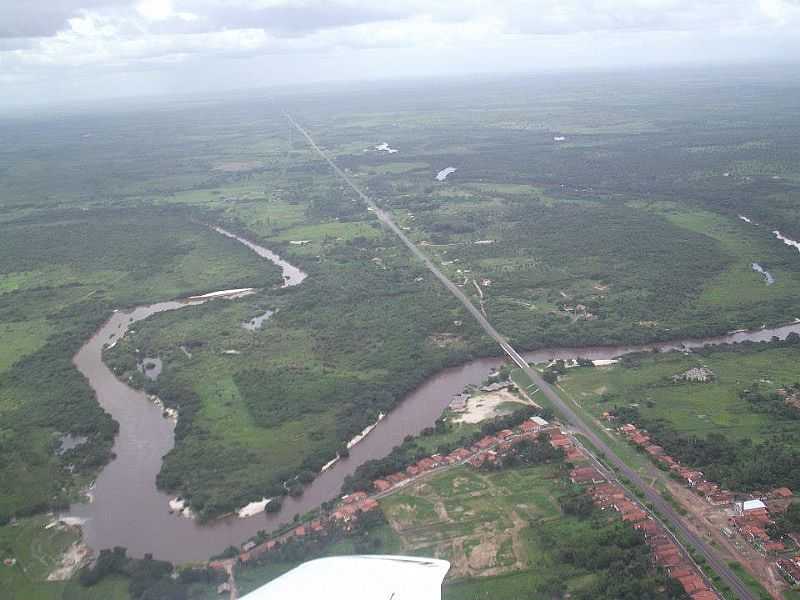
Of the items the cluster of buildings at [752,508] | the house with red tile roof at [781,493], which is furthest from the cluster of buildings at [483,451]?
the house with red tile roof at [781,493]

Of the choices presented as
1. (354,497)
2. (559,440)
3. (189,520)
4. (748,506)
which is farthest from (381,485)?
(748,506)

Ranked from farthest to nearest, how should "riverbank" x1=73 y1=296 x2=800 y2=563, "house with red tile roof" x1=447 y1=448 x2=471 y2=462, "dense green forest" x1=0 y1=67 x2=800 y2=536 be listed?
"dense green forest" x1=0 y1=67 x2=800 y2=536, "house with red tile roof" x1=447 y1=448 x2=471 y2=462, "riverbank" x1=73 y1=296 x2=800 y2=563

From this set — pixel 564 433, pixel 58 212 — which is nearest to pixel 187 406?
pixel 564 433

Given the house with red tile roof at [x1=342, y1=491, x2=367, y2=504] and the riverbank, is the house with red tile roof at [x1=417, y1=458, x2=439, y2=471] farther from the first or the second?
the house with red tile roof at [x1=342, y1=491, x2=367, y2=504]

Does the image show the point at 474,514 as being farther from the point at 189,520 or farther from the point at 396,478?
the point at 189,520

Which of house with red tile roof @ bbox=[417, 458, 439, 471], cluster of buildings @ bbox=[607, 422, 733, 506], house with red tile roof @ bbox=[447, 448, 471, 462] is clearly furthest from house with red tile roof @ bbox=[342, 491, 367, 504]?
cluster of buildings @ bbox=[607, 422, 733, 506]

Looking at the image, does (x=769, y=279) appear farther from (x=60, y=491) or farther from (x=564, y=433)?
(x=60, y=491)
